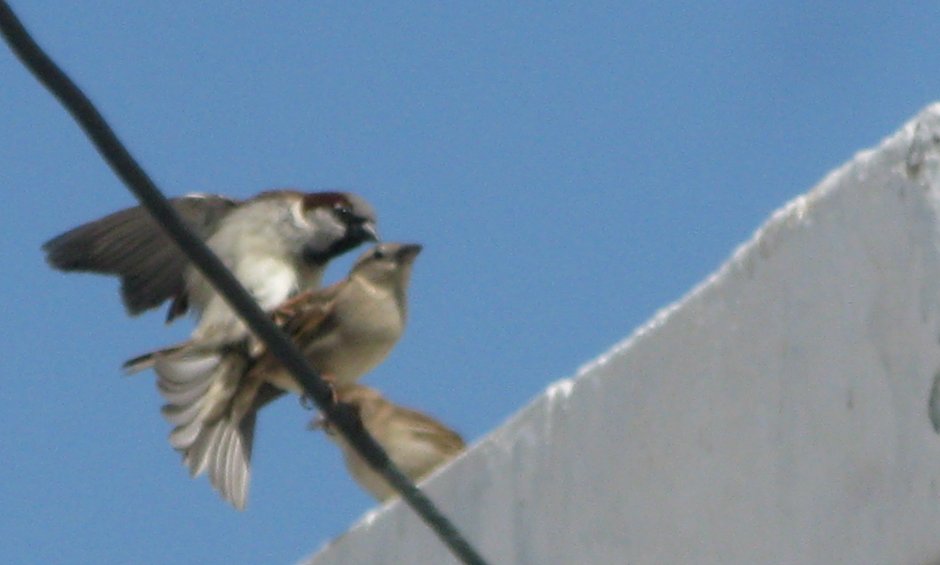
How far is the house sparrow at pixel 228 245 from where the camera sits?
28.7 feet

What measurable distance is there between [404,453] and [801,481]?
3785mm

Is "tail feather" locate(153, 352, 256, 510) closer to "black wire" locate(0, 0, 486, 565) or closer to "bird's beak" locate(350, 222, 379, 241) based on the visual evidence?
"bird's beak" locate(350, 222, 379, 241)

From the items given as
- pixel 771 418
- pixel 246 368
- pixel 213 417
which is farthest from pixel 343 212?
pixel 771 418

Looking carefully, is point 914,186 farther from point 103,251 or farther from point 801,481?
point 103,251

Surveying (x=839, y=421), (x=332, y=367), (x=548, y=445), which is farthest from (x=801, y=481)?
(x=332, y=367)

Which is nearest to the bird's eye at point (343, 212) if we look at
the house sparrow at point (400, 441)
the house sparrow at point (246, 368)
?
the house sparrow at point (246, 368)

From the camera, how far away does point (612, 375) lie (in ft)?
14.5

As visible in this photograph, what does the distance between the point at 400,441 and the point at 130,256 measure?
252 centimetres

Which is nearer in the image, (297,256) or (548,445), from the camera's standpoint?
(548,445)

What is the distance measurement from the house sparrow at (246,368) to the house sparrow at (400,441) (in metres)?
0.15

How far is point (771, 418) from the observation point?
12.6 ft

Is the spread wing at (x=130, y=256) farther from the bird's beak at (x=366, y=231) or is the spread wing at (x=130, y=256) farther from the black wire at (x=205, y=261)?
the black wire at (x=205, y=261)

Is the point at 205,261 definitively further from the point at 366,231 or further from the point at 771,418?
the point at 366,231

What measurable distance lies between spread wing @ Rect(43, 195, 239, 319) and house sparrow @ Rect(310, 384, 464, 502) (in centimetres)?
196
